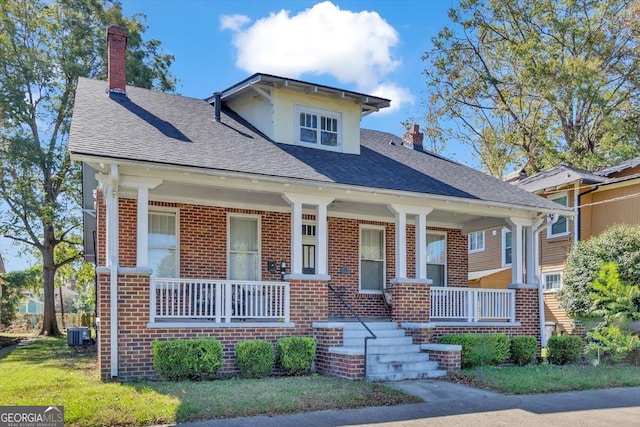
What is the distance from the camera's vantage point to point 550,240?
889 inches

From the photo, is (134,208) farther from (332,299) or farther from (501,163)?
(501,163)

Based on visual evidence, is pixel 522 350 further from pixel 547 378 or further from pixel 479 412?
pixel 479 412

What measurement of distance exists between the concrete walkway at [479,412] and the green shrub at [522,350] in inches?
119

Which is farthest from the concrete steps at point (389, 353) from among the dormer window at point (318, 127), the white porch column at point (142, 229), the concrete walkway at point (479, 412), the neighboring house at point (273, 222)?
the dormer window at point (318, 127)

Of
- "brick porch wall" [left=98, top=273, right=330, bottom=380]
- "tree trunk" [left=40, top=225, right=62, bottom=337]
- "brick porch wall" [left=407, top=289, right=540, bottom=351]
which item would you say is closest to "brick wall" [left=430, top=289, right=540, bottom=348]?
"brick porch wall" [left=407, top=289, right=540, bottom=351]

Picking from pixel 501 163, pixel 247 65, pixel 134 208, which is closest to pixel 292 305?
pixel 134 208

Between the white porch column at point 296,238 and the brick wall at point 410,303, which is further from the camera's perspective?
the brick wall at point 410,303

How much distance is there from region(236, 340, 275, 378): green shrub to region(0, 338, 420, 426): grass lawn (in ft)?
1.09

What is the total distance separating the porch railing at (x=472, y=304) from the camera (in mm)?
13118

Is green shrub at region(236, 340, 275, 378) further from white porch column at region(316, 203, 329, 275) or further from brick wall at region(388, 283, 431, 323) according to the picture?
brick wall at region(388, 283, 431, 323)

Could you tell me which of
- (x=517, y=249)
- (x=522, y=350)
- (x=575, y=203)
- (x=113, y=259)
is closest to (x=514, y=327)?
(x=522, y=350)

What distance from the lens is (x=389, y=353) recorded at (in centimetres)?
1109

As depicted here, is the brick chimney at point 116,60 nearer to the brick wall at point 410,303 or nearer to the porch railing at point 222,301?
the porch railing at point 222,301

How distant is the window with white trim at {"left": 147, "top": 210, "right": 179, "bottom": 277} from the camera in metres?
12.1
